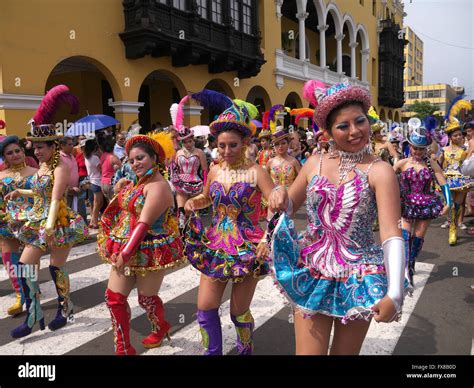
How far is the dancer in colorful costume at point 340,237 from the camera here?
2209 millimetres

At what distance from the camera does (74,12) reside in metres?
11.9

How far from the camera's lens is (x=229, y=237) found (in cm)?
325

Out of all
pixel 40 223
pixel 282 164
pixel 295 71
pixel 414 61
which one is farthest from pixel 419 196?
pixel 414 61

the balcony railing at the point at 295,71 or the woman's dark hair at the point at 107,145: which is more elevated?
the balcony railing at the point at 295,71

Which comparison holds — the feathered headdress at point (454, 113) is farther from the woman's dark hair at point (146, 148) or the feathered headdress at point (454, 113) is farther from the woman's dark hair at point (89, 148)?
the woman's dark hair at point (89, 148)

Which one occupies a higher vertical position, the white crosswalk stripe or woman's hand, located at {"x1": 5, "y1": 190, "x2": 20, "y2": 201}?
woman's hand, located at {"x1": 5, "y1": 190, "x2": 20, "y2": 201}

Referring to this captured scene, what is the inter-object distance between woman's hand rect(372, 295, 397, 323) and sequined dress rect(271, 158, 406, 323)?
166 mm

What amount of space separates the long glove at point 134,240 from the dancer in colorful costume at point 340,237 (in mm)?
1283

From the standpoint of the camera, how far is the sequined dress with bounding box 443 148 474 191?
7741 millimetres

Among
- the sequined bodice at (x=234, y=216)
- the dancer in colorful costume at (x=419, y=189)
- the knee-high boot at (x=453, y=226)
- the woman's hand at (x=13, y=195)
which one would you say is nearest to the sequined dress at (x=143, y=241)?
the sequined bodice at (x=234, y=216)

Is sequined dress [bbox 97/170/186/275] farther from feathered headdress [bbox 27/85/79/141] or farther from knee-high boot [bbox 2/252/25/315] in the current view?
knee-high boot [bbox 2/252/25/315]

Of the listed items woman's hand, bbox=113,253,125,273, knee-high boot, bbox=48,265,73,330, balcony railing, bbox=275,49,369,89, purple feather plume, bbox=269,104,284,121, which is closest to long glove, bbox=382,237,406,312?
woman's hand, bbox=113,253,125,273

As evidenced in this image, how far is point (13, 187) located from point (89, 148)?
491 cm

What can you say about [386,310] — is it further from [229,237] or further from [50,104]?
[50,104]
